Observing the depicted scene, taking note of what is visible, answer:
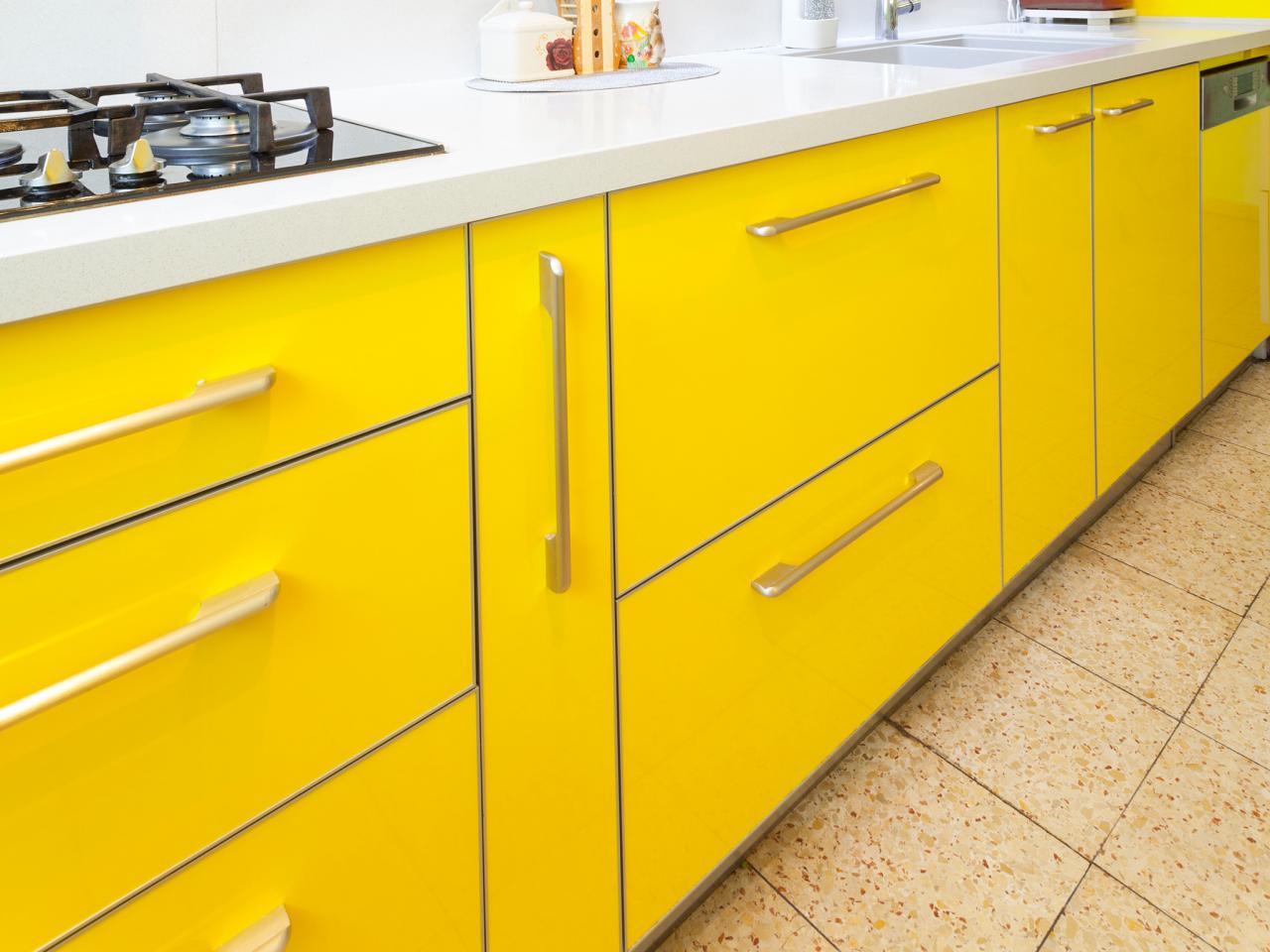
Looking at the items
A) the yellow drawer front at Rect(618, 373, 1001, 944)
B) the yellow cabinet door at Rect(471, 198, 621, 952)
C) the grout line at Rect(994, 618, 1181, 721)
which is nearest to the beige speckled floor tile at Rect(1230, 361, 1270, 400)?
the grout line at Rect(994, 618, 1181, 721)

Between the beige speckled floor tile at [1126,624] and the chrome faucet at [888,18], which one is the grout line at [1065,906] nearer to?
the beige speckled floor tile at [1126,624]

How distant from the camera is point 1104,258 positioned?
1.82 m

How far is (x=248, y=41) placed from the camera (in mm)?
1246

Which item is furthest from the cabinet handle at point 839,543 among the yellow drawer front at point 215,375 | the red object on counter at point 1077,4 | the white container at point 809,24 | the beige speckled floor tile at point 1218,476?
the red object on counter at point 1077,4

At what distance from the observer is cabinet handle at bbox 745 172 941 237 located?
1030mm

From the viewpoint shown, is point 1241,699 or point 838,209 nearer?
point 838,209

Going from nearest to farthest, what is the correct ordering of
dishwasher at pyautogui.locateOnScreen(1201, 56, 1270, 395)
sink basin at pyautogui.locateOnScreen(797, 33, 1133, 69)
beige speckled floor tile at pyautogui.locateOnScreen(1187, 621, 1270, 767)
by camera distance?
beige speckled floor tile at pyautogui.locateOnScreen(1187, 621, 1270, 767)
sink basin at pyautogui.locateOnScreen(797, 33, 1133, 69)
dishwasher at pyautogui.locateOnScreen(1201, 56, 1270, 395)

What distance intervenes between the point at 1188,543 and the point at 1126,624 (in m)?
0.38

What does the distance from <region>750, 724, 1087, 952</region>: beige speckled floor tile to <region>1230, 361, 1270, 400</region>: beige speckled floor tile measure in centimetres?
191


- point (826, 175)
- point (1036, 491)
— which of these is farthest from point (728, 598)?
point (1036, 491)

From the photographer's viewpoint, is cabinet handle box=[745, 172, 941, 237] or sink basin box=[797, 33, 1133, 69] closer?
cabinet handle box=[745, 172, 941, 237]

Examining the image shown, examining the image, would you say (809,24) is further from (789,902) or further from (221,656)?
(221,656)

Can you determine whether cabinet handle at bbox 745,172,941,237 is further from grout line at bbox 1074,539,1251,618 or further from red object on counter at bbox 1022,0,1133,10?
red object on counter at bbox 1022,0,1133,10

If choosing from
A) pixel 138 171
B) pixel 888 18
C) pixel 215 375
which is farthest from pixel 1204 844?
pixel 888 18
